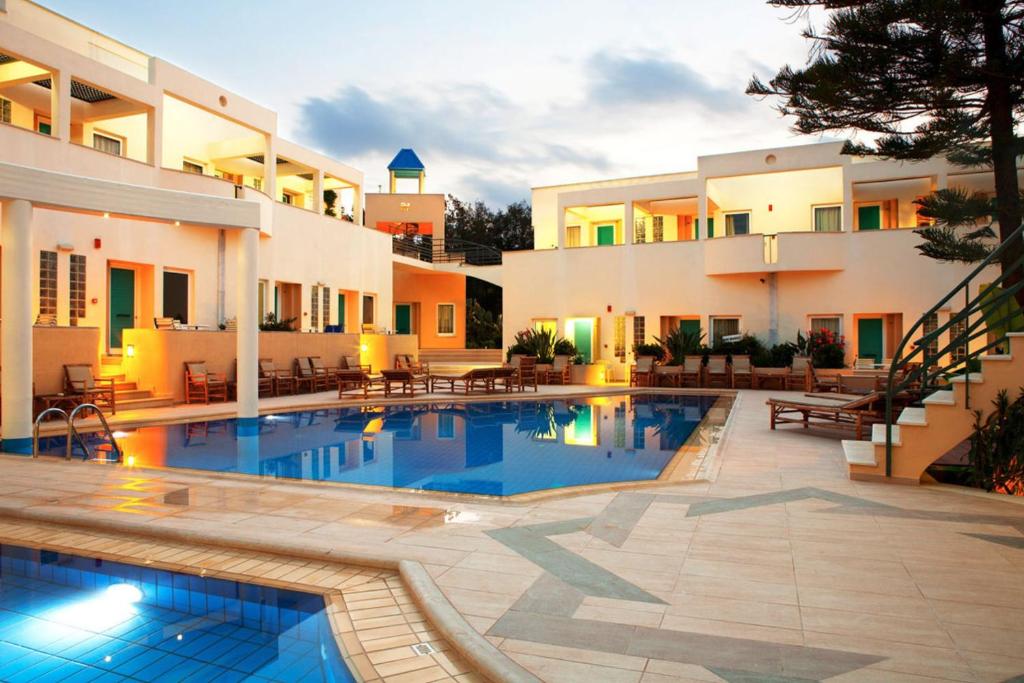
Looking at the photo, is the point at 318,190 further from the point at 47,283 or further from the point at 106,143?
the point at 47,283

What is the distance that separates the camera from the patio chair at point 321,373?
1890cm

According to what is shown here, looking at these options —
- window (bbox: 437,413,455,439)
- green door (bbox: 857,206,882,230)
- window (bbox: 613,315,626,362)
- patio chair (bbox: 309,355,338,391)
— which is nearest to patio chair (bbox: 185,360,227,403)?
patio chair (bbox: 309,355,338,391)

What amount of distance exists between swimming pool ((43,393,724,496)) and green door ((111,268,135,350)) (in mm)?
5148

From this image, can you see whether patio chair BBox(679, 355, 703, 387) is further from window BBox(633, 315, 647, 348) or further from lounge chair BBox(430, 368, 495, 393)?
lounge chair BBox(430, 368, 495, 393)

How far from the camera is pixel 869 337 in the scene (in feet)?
65.8

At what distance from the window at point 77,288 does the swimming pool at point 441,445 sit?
473 cm

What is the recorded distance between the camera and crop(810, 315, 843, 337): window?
20.0 metres

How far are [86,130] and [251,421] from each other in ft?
32.6

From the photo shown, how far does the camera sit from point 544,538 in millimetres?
4949

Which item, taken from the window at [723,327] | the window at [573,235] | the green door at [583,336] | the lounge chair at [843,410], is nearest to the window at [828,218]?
the window at [723,327]

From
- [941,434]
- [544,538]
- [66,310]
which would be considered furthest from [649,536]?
[66,310]

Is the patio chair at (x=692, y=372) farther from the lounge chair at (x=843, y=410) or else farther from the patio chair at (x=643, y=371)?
the lounge chair at (x=843, y=410)

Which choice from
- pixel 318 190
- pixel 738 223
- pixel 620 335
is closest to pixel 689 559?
pixel 620 335

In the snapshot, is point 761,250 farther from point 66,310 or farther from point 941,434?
point 66,310
